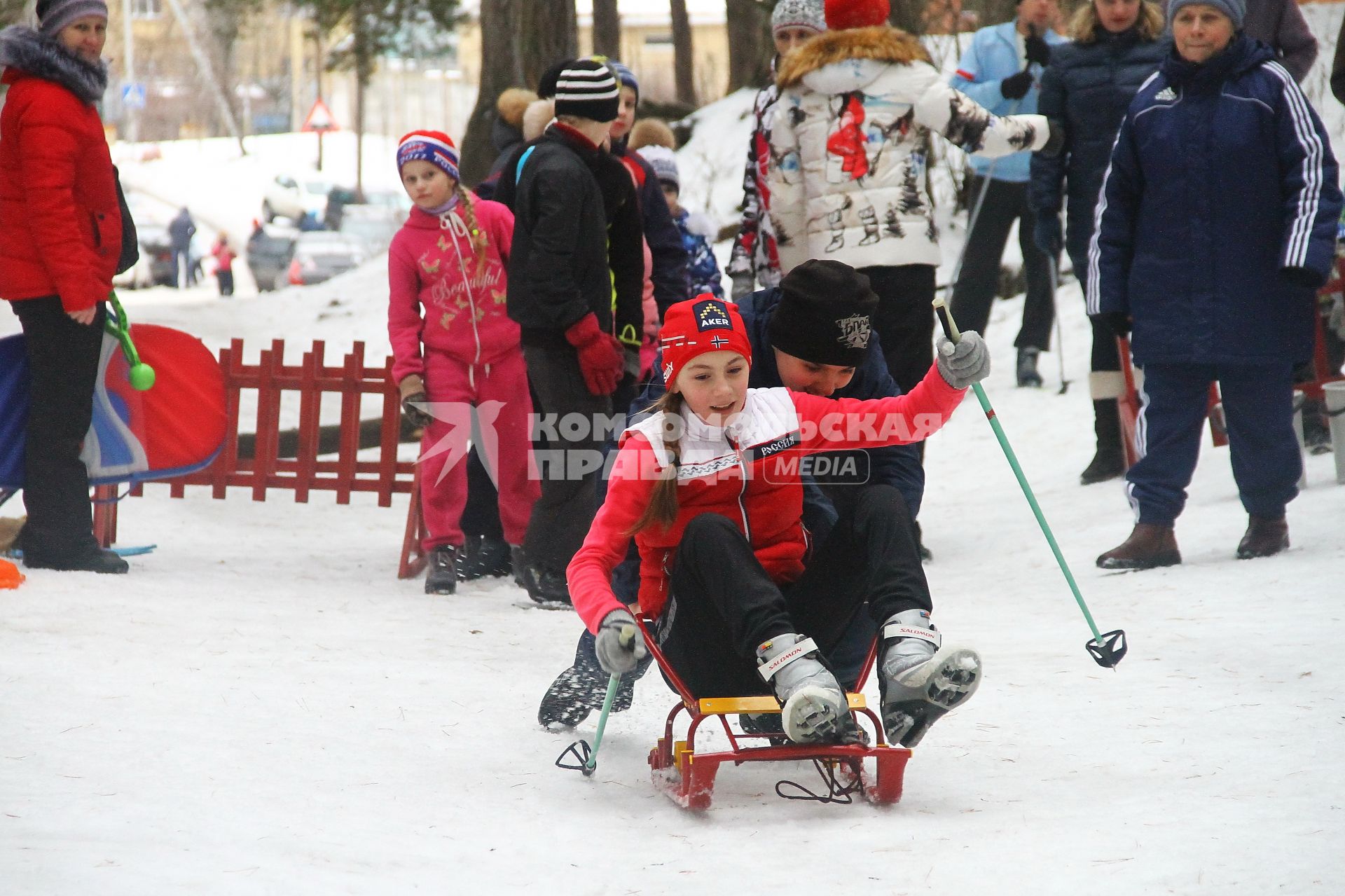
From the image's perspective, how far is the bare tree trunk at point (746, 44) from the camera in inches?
646

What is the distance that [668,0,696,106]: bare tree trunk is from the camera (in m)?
20.7

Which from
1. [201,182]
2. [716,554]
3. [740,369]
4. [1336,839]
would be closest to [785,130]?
[740,369]

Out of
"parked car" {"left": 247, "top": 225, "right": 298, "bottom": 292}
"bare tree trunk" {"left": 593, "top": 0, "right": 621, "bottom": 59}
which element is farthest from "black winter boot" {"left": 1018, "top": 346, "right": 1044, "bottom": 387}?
"parked car" {"left": 247, "top": 225, "right": 298, "bottom": 292}

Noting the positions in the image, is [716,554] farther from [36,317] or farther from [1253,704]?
[36,317]

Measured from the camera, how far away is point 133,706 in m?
3.94

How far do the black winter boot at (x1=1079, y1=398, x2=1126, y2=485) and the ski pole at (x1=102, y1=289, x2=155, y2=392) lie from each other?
4337mm

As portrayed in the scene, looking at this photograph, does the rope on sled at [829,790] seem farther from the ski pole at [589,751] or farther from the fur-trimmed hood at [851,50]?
the fur-trimmed hood at [851,50]

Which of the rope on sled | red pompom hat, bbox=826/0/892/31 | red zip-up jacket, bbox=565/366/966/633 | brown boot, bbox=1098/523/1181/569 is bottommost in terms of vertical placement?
the rope on sled

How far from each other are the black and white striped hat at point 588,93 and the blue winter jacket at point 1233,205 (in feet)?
6.55

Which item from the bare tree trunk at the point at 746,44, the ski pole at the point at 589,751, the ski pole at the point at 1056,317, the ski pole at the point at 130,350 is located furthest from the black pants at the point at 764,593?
the bare tree trunk at the point at 746,44

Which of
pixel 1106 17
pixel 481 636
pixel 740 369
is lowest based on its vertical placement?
pixel 481 636

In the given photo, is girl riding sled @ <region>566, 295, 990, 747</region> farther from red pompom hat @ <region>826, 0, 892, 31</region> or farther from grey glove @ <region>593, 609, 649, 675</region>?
red pompom hat @ <region>826, 0, 892, 31</region>

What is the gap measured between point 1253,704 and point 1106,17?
3922mm

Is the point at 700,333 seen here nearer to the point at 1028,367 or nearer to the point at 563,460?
the point at 563,460
